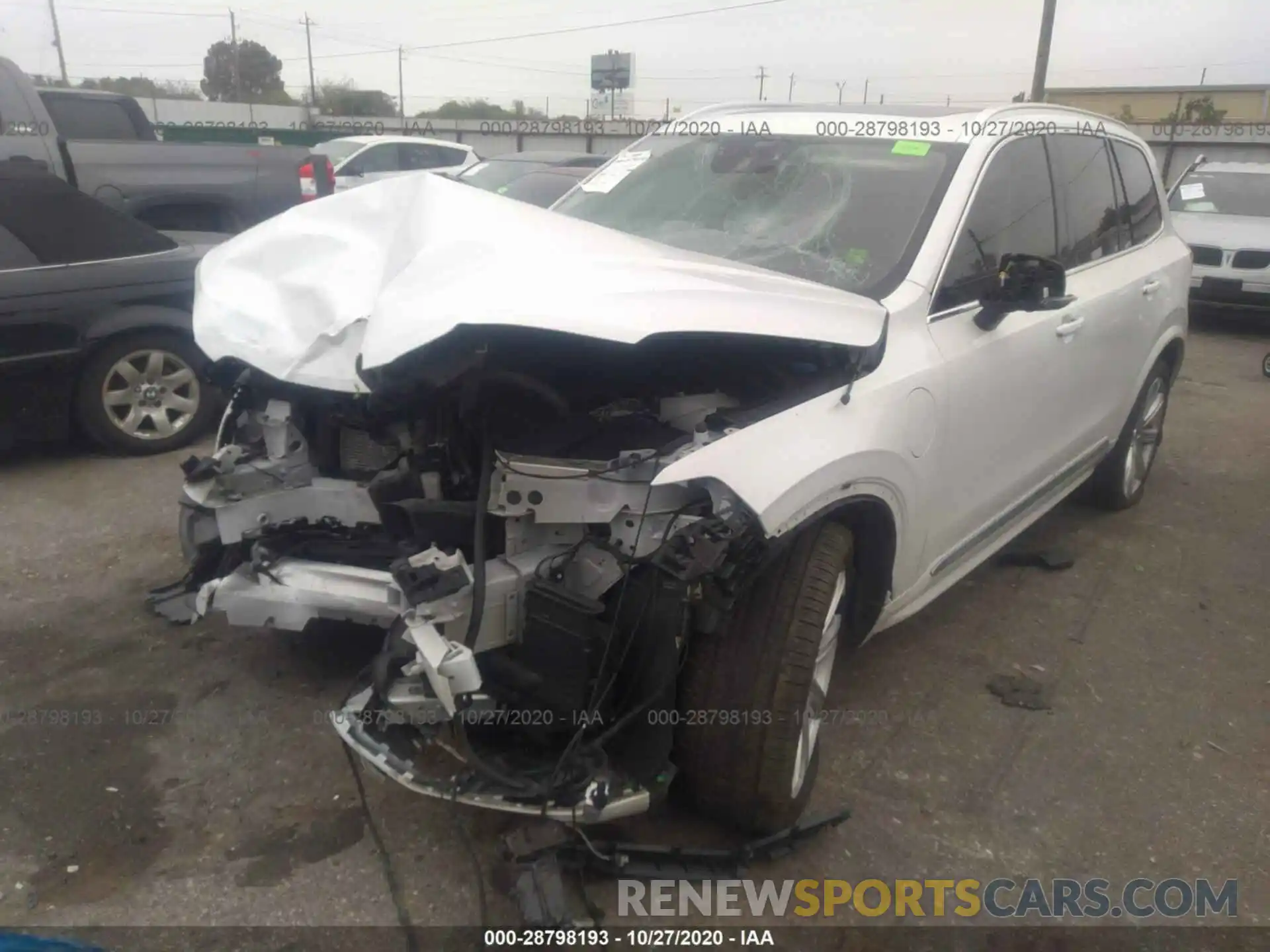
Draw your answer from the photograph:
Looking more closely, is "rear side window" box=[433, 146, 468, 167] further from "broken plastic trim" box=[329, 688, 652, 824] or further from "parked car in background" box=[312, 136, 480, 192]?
"broken plastic trim" box=[329, 688, 652, 824]

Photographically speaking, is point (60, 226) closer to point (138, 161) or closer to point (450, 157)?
point (138, 161)

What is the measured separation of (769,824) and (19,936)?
66.9 inches

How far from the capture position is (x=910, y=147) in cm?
346

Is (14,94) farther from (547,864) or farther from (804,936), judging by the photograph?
(804,936)

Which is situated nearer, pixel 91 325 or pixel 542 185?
pixel 91 325

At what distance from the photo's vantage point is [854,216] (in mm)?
3293

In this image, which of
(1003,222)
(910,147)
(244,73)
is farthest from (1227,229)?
(244,73)

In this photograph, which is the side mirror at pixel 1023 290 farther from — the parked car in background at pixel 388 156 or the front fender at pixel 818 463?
the parked car in background at pixel 388 156

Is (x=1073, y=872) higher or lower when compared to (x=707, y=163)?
lower

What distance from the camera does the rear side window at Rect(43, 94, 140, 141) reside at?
8617 millimetres

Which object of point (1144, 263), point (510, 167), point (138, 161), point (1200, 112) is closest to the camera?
point (1144, 263)

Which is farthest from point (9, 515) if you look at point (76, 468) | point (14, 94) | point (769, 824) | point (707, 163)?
point (14, 94)

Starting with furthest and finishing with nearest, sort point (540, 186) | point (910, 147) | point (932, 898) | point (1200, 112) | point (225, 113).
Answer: point (1200, 112) < point (225, 113) < point (540, 186) < point (910, 147) < point (932, 898)

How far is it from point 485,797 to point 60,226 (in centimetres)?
443
